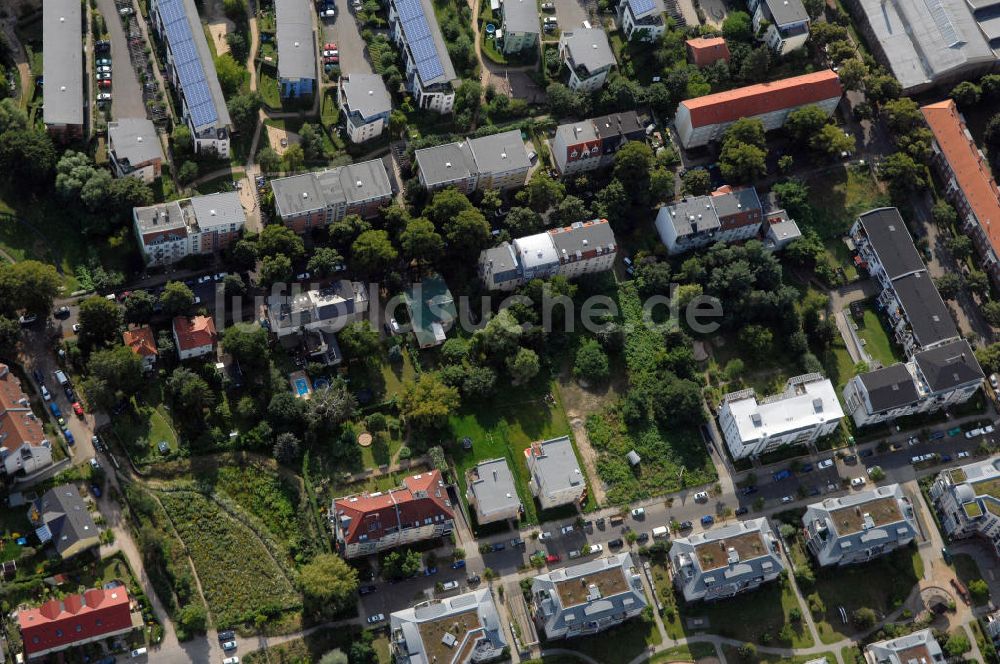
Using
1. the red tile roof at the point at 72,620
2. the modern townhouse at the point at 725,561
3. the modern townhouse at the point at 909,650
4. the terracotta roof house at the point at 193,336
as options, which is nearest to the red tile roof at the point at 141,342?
the terracotta roof house at the point at 193,336

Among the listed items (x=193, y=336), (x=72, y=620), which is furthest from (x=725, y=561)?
(x=72, y=620)

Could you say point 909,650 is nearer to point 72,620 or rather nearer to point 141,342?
point 72,620

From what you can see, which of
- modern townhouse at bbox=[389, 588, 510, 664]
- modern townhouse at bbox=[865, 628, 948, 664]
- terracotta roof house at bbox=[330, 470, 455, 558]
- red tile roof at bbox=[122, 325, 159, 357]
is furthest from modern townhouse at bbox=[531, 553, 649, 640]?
red tile roof at bbox=[122, 325, 159, 357]

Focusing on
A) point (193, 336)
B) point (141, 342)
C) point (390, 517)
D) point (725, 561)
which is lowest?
point (725, 561)

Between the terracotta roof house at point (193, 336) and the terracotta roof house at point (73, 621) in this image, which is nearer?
the terracotta roof house at point (73, 621)

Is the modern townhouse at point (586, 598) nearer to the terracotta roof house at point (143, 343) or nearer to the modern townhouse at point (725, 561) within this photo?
the modern townhouse at point (725, 561)

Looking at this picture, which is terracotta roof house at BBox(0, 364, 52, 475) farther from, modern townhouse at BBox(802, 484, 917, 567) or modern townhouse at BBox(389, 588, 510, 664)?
modern townhouse at BBox(802, 484, 917, 567)

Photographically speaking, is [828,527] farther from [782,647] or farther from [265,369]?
[265,369]
